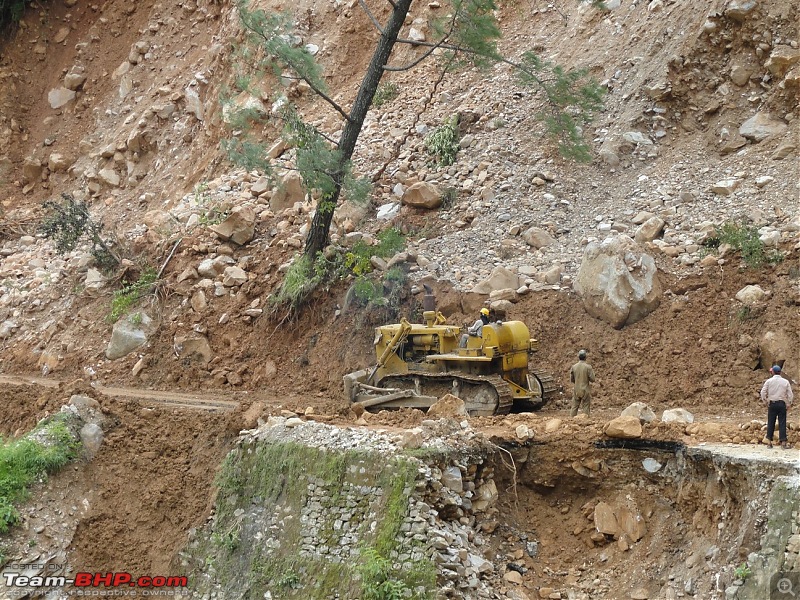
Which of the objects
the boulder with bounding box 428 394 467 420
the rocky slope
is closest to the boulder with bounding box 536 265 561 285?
the rocky slope

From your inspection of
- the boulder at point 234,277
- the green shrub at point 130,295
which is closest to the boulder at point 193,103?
the green shrub at point 130,295

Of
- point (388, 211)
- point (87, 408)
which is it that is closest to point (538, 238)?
point (388, 211)

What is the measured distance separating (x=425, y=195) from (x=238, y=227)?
4447 mm

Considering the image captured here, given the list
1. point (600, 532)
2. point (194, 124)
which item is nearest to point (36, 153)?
point (194, 124)

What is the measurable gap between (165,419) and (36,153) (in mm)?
18388

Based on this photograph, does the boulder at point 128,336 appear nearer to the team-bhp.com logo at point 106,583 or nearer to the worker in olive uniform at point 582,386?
the team-bhp.com logo at point 106,583

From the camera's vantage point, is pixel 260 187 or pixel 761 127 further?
pixel 260 187

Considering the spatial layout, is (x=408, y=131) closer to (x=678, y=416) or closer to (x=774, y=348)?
(x=774, y=348)

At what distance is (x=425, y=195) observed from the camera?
19.8m

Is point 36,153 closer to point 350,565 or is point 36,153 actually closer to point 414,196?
point 414,196

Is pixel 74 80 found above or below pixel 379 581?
above

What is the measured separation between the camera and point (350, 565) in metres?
10.1

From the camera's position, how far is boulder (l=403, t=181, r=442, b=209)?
19.8 metres

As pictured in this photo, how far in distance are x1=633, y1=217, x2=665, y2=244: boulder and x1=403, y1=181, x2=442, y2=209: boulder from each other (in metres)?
4.78
